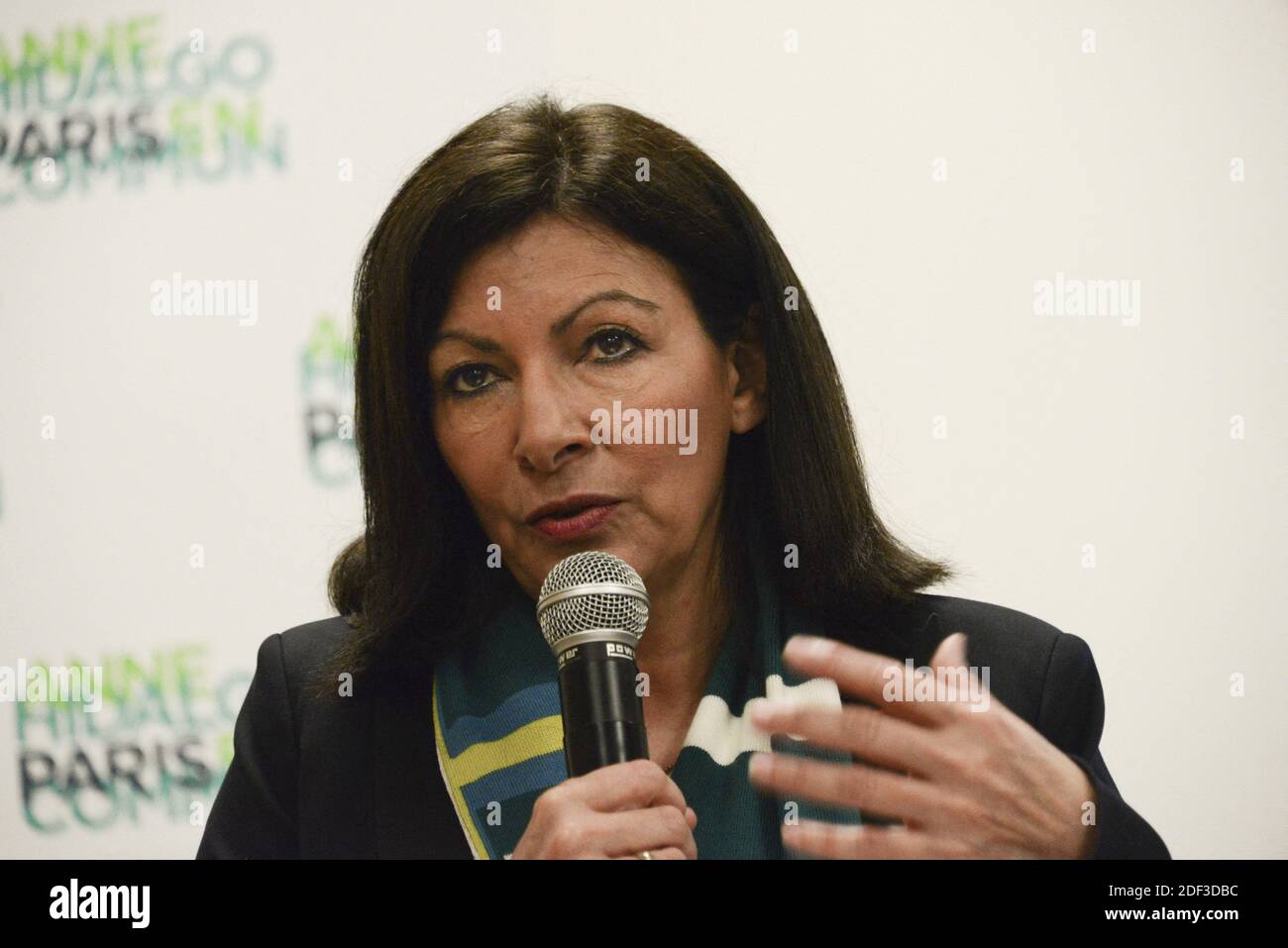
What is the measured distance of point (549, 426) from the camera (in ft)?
5.62

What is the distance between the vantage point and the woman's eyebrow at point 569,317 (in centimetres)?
175

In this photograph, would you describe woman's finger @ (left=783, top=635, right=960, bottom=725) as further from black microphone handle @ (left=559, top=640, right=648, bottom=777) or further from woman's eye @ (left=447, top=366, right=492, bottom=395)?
woman's eye @ (left=447, top=366, right=492, bottom=395)

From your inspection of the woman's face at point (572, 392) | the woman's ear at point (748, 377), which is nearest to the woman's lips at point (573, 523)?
the woman's face at point (572, 392)

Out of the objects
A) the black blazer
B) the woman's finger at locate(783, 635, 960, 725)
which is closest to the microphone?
the woman's finger at locate(783, 635, 960, 725)

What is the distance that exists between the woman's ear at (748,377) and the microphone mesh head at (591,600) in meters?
0.63

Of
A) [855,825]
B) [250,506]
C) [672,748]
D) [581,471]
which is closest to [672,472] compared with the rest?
[581,471]

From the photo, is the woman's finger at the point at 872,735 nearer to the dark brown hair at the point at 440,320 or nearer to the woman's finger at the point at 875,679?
the woman's finger at the point at 875,679

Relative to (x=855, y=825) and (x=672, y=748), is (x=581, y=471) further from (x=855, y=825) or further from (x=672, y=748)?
(x=855, y=825)

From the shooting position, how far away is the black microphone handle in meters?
1.21

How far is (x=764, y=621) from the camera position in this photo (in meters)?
1.87

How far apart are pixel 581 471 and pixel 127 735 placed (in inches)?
34.6

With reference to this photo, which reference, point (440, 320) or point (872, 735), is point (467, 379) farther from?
point (872, 735)

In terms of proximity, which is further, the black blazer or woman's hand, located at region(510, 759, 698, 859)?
the black blazer

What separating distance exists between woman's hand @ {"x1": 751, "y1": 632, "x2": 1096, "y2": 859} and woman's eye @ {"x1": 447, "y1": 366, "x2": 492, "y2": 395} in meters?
0.60
